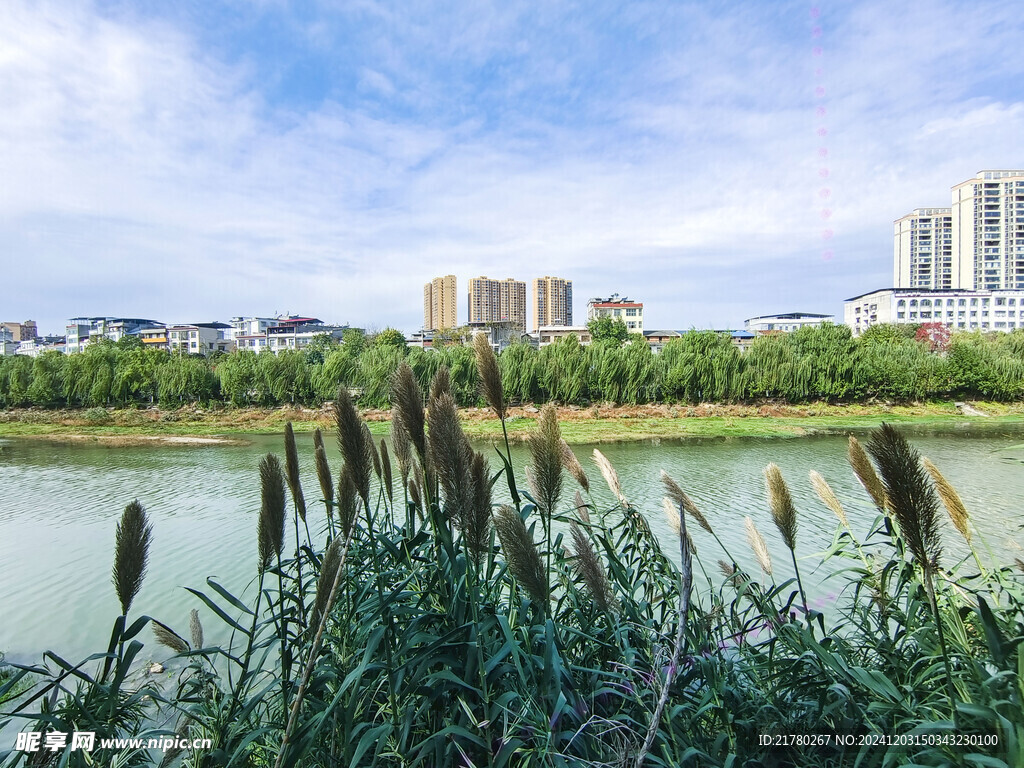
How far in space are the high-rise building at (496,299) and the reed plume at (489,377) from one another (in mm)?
106660

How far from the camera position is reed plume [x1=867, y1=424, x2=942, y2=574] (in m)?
1.23

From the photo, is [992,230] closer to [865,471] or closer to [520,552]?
[865,471]

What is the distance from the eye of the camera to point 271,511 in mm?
1909

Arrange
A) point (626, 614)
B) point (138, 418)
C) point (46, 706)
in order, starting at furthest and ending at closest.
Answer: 1. point (138, 418)
2. point (626, 614)
3. point (46, 706)

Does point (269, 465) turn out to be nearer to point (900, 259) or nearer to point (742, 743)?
point (742, 743)

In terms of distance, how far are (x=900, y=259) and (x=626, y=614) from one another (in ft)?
416

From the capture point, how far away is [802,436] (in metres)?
22.4

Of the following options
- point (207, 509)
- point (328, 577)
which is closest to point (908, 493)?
point (328, 577)

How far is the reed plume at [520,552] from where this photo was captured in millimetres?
1320

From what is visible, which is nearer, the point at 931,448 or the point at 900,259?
the point at 931,448

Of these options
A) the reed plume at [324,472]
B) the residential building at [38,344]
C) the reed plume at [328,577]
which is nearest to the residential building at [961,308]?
the reed plume at [324,472]

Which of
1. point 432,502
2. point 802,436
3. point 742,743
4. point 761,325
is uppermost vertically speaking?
point 761,325

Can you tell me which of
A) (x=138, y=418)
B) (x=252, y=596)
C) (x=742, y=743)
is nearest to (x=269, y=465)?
(x=742, y=743)

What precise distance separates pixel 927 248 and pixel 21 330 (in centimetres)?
18185
